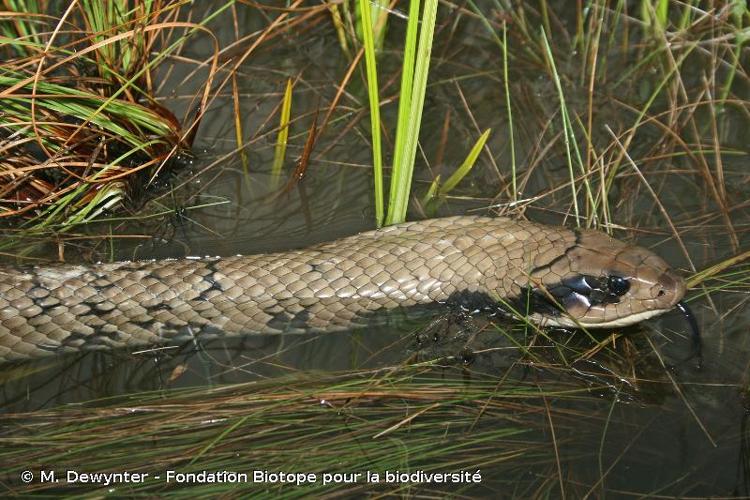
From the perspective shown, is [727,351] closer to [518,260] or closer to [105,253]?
[518,260]

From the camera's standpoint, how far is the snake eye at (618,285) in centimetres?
361

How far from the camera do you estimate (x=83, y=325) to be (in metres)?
3.79

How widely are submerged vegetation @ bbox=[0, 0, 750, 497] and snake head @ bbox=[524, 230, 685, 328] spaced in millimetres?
110

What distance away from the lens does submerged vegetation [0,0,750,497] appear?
3.24 metres

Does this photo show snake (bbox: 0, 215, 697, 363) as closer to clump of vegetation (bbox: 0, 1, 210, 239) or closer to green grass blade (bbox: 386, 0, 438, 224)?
green grass blade (bbox: 386, 0, 438, 224)

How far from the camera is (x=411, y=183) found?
14.4 ft

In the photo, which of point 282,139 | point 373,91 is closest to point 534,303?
point 373,91

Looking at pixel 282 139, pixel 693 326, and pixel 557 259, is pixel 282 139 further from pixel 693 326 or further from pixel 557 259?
pixel 693 326

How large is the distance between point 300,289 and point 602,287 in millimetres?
1215

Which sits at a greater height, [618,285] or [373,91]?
[373,91]

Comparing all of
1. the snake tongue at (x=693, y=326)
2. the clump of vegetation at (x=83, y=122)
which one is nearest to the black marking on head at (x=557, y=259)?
the snake tongue at (x=693, y=326)

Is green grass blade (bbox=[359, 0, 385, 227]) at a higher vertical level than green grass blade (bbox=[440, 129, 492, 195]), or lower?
higher

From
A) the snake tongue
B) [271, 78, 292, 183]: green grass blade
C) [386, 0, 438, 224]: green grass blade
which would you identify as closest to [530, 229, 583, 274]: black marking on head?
the snake tongue

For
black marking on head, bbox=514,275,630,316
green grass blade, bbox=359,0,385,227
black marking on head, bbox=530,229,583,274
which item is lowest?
black marking on head, bbox=514,275,630,316
